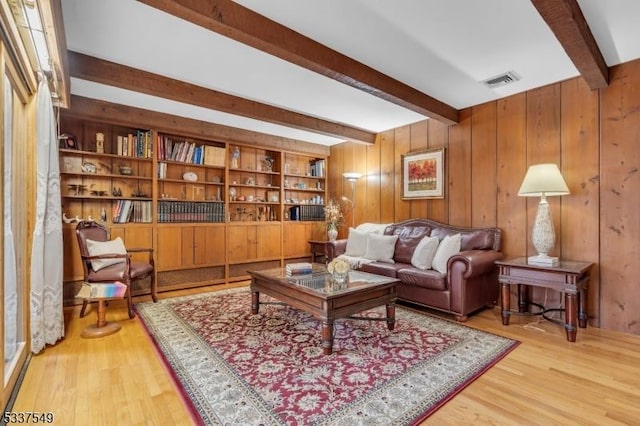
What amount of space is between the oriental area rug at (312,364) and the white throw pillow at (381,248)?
2.85 ft

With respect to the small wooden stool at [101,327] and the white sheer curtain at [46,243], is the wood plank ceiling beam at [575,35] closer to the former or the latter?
the white sheer curtain at [46,243]

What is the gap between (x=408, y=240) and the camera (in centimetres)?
416

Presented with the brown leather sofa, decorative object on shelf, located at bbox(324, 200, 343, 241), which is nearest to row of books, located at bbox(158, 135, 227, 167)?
decorative object on shelf, located at bbox(324, 200, 343, 241)

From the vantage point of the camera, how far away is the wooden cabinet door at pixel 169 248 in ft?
13.8

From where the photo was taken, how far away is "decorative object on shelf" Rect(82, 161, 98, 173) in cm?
385

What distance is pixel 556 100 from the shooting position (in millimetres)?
3238

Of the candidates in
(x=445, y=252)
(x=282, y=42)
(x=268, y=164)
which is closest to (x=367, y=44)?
(x=282, y=42)

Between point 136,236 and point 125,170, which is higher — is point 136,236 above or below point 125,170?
below

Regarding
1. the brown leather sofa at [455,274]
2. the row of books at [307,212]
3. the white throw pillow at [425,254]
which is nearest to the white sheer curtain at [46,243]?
the brown leather sofa at [455,274]

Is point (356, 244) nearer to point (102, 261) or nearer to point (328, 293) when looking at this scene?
point (328, 293)

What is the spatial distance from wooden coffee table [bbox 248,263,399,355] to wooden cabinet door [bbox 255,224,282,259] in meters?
1.97

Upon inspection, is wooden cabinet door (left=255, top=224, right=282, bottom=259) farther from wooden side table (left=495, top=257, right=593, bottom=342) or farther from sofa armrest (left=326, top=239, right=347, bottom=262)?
wooden side table (left=495, top=257, right=593, bottom=342)

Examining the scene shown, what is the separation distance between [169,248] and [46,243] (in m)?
1.79

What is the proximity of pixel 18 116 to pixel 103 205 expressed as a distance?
6.34 feet
